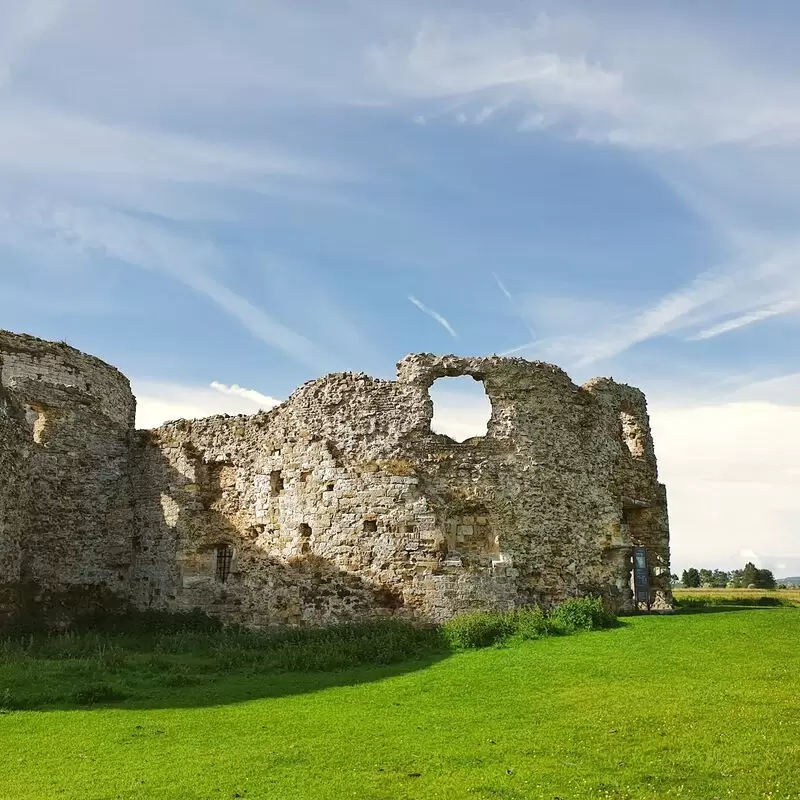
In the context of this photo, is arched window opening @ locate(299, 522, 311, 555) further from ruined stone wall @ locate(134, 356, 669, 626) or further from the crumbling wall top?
the crumbling wall top

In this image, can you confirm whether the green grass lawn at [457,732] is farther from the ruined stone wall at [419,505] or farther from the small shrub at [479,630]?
the ruined stone wall at [419,505]

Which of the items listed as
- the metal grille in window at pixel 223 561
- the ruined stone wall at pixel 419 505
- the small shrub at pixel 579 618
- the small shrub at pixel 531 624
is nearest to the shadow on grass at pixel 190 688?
the small shrub at pixel 531 624

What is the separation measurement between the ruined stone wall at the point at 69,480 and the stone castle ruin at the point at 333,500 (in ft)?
0.12

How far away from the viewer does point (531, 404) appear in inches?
668

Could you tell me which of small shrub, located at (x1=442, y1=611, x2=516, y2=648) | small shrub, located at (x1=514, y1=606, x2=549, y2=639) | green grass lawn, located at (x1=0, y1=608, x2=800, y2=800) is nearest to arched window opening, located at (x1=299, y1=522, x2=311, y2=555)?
small shrub, located at (x1=442, y1=611, x2=516, y2=648)

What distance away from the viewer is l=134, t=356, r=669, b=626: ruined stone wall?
15.9 m

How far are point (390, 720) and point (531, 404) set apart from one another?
8914 millimetres

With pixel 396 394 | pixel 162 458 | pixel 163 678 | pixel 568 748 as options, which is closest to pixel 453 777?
pixel 568 748

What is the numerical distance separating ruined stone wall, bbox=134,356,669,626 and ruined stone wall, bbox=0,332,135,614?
208 centimetres

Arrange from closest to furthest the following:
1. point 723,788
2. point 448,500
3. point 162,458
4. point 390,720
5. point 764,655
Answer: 1. point 723,788
2. point 390,720
3. point 764,655
4. point 448,500
5. point 162,458

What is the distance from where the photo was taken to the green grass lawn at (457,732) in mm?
7109

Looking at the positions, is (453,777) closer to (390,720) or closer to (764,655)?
(390,720)

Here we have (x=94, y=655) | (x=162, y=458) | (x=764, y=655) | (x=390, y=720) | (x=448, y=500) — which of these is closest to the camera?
(x=390, y=720)

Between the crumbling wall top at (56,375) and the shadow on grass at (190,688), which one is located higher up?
the crumbling wall top at (56,375)
